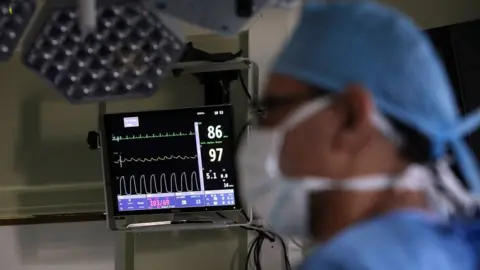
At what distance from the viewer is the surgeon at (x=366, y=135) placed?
102cm

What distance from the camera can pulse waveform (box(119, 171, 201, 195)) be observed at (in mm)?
2361

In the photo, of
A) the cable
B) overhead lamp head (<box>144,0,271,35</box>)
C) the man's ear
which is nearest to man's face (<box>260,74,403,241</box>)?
the man's ear

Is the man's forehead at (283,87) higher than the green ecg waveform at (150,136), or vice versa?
the man's forehead at (283,87)

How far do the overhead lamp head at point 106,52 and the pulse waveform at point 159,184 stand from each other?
1247 millimetres

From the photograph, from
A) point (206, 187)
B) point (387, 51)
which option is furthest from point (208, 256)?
point (387, 51)

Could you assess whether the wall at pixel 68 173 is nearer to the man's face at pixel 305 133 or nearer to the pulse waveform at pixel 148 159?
the pulse waveform at pixel 148 159

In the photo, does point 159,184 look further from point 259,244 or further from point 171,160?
point 259,244

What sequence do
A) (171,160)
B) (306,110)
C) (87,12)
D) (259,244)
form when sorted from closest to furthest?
(87,12), (306,110), (171,160), (259,244)

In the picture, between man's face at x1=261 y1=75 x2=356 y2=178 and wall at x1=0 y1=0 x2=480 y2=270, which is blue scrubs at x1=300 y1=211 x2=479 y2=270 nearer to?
man's face at x1=261 y1=75 x2=356 y2=178

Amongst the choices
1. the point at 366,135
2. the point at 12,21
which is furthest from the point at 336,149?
the point at 12,21

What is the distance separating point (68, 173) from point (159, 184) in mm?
466

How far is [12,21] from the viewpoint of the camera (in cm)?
104

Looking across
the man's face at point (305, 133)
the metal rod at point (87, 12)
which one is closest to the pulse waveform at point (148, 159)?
the man's face at point (305, 133)

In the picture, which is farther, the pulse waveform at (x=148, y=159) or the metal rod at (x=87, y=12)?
the pulse waveform at (x=148, y=159)
